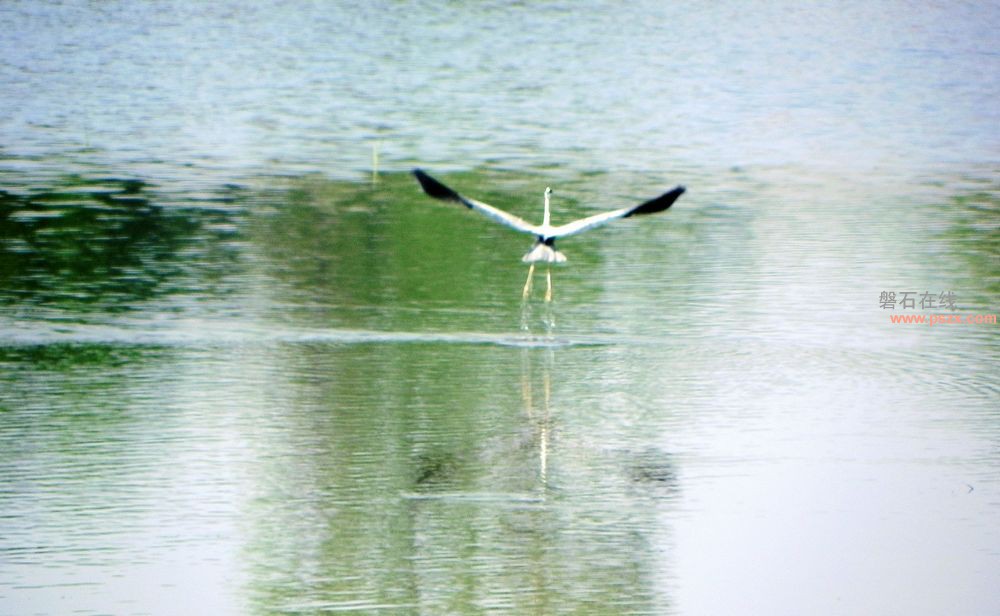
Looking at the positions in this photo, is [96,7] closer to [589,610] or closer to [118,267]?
[118,267]

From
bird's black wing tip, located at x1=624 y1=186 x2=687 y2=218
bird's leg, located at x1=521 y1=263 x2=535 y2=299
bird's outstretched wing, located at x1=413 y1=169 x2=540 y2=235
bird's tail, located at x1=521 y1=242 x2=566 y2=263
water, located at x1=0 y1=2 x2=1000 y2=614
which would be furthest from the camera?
bird's leg, located at x1=521 y1=263 x2=535 y2=299

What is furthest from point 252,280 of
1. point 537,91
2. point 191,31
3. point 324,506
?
point 191,31

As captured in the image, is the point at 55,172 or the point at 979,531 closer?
the point at 979,531

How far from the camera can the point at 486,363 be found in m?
9.95

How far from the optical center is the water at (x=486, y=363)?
7148 mm

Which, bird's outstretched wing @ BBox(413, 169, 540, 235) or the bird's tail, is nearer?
bird's outstretched wing @ BBox(413, 169, 540, 235)

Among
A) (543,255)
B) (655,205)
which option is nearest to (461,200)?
(543,255)

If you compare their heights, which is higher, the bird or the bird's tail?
the bird

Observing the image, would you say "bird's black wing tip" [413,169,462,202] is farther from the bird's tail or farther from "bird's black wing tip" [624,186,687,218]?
"bird's black wing tip" [624,186,687,218]

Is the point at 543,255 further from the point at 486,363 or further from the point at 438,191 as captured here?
the point at 486,363

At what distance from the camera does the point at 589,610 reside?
22.0ft

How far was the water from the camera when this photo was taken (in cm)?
715

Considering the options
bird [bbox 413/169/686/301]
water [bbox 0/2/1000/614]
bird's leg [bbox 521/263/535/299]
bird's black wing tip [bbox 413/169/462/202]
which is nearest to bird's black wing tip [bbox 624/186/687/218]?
bird [bbox 413/169/686/301]

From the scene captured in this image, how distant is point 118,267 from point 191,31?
15.5 metres
